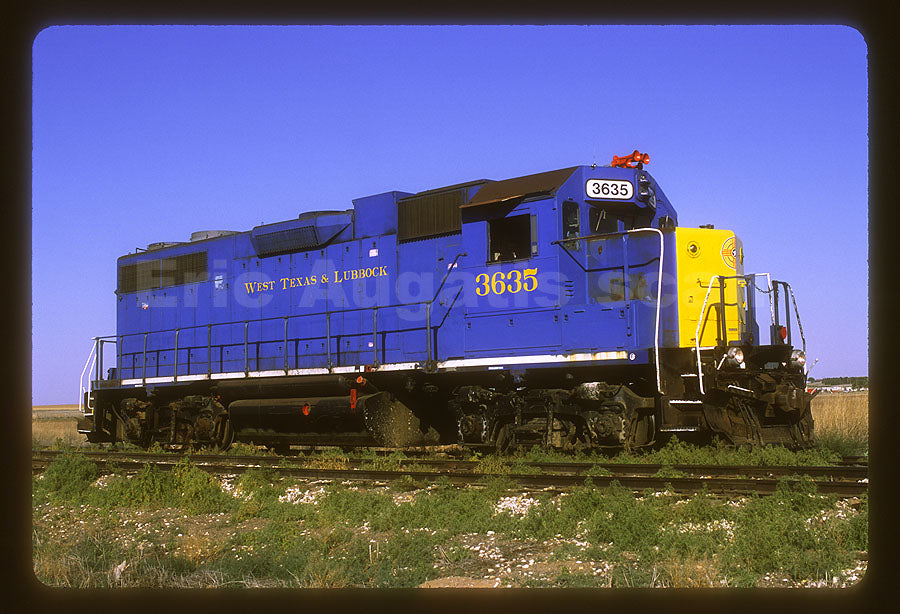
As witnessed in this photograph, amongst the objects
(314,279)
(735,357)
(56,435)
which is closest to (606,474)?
(735,357)

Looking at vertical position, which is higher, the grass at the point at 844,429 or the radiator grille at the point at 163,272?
the radiator grille at the point at 163,272

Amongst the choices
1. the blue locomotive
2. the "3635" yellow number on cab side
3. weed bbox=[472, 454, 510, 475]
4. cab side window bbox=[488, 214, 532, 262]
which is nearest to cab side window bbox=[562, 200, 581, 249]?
the blue locomotive

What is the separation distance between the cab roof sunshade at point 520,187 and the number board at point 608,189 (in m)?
0.35

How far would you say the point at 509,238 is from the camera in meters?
12.0

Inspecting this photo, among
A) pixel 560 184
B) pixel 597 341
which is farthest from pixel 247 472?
pixel 560 184

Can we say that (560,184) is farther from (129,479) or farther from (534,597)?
(534,597)

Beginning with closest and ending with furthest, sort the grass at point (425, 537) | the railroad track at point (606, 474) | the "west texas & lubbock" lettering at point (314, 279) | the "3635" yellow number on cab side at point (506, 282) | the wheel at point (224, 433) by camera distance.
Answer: the grass at point (425, 537)
the railroad track at point (606, 474)
the "3635" yellow number on cab side at point (506, 282)
the "west texas & lubbock" lettering at point (314, 279)
the wheel at point (224, 433)

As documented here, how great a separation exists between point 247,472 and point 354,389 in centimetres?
271

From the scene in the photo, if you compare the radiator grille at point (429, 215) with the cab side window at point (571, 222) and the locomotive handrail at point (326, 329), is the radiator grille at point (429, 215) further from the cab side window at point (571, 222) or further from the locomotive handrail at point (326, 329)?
the cab side window at point (571, 222)

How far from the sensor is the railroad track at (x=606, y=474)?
335 inches

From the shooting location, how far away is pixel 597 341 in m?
11.1

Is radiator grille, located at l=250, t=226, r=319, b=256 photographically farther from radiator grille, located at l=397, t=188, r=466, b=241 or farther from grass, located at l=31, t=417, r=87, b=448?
grass, located at l=31, t=417, r=87, b=448

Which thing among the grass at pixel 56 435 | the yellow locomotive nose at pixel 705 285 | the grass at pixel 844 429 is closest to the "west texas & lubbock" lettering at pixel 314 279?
the yellow locomotive nose at pixel 705 285

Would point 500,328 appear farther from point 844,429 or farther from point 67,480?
point 844,429
